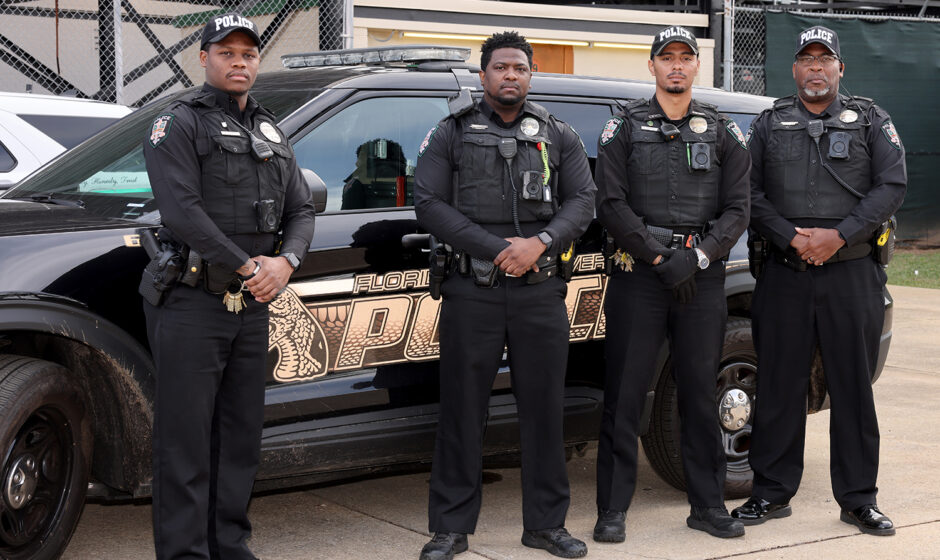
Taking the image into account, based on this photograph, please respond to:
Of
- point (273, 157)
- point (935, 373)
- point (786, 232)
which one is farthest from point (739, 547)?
point (935, 373)

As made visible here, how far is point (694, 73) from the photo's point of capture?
190 inches

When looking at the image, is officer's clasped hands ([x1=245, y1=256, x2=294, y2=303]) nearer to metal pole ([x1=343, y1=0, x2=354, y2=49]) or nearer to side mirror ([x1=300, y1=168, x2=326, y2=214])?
side mirror ([x1=300, y1=168, x2=326, y2=214])

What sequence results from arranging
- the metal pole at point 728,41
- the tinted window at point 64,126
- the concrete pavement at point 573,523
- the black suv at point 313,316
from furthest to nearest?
the metal pole at point 728,41, the tinted window at point 64,126, the concrete pavement at point 573,523, the black suv at point 313,316

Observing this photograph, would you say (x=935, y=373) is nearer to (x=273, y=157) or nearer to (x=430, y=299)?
(x=430, y=299)

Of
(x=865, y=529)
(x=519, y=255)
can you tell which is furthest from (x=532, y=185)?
(x=865, y=529)

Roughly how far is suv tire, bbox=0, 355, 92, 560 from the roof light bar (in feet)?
6.57

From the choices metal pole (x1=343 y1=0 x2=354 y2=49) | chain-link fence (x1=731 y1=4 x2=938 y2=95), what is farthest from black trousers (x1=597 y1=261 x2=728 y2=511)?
chain-link fence (x1=731 y1=4 x2=938 y2=95)

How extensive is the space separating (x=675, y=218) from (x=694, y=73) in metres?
0.61

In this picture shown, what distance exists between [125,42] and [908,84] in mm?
11091

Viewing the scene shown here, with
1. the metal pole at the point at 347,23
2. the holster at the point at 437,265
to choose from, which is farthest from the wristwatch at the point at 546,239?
the metal pole at the point at 347,23

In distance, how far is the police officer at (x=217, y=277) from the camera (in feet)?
12.5

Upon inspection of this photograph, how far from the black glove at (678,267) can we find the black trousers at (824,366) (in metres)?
0.59

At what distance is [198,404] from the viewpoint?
12.7 feet

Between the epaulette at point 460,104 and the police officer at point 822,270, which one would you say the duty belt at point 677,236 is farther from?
the epaulette at point 460,104
